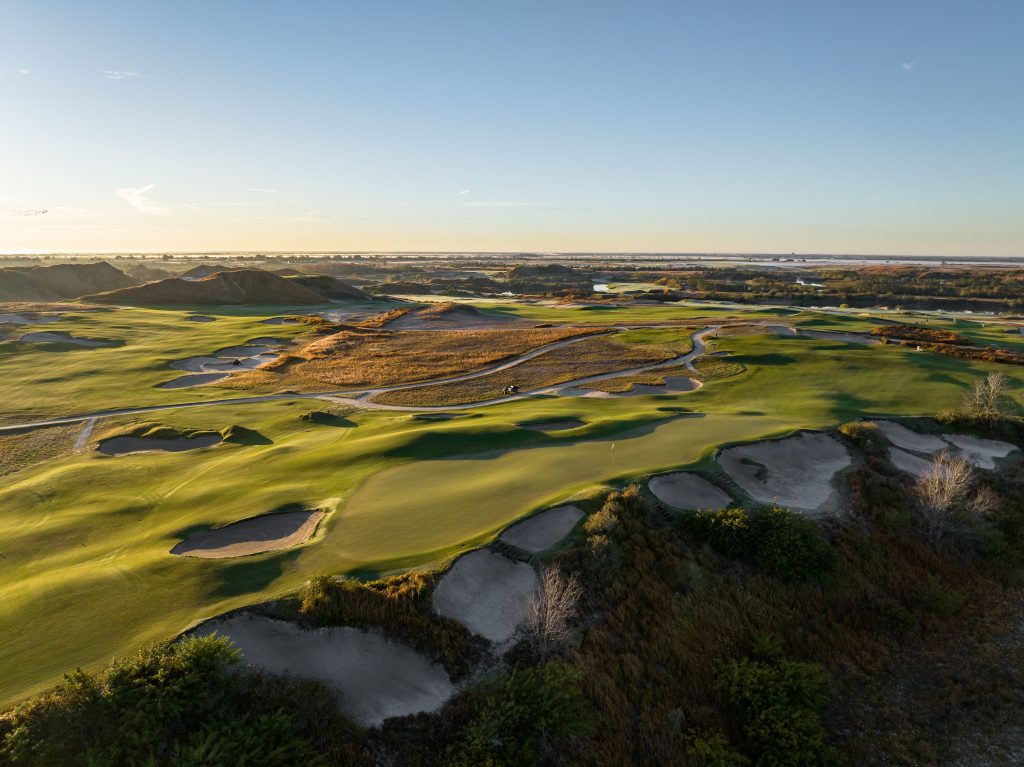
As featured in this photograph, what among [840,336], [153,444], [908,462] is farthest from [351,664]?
[840,336]

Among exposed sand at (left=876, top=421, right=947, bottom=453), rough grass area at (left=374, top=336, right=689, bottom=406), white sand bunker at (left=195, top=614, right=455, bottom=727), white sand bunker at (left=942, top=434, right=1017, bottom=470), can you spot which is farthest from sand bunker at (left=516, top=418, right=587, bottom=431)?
white sand bunker at (left=942, top=434, right=1017, bottom=470)

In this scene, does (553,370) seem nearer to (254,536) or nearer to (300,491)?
(300,491)

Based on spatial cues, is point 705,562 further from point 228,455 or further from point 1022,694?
point 228,455

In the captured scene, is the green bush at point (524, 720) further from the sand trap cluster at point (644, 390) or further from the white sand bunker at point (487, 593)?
the sand trap cluster at point (644, 390)

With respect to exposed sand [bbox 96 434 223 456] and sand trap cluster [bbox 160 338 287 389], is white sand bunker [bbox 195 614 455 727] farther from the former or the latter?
sand trap cluster [bbox 160 338 287 389]

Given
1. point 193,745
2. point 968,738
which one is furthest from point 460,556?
point 968,738
